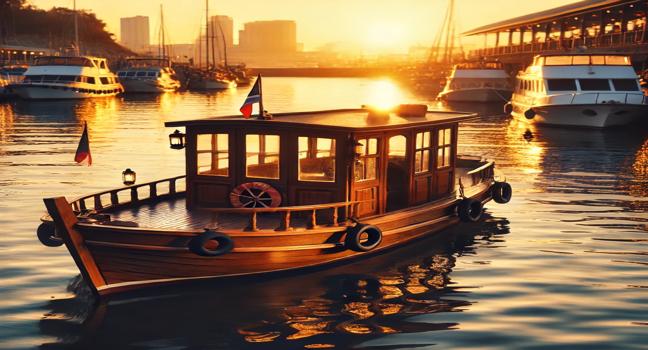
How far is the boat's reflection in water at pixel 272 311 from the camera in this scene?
1068 centimetres

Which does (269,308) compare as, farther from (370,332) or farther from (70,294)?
(70,294)

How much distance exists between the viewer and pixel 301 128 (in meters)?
13.8

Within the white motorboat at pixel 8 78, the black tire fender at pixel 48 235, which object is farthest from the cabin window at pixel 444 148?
the white motorboat at pixel 8 78

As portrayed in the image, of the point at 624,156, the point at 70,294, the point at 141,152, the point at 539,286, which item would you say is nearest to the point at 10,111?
the point at 141,152

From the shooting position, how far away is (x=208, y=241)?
11875 millimetres

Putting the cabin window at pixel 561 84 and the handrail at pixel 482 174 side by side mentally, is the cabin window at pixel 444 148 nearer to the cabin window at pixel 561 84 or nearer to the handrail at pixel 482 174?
the handrail at pixel 482 174

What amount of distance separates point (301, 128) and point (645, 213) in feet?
38.1

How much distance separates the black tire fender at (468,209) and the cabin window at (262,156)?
16.5 feet

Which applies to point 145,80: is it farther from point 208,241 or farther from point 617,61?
point 208,241

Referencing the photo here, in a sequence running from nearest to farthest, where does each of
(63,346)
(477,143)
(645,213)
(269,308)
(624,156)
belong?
(63,346) → (269,308) → (645,213) → (624,156) → (477,143)

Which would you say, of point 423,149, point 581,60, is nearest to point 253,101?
point 423,149

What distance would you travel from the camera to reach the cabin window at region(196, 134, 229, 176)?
14.4 metres

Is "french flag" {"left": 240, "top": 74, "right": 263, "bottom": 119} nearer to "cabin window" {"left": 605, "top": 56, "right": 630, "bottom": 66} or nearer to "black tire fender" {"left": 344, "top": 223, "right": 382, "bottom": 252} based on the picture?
"black tire fender" {"left": 344, "top": 223, "right": 382, "bottom": 252}

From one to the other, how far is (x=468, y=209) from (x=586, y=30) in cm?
6542
